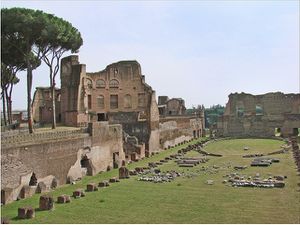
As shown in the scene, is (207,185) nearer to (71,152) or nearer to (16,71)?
(71,152)

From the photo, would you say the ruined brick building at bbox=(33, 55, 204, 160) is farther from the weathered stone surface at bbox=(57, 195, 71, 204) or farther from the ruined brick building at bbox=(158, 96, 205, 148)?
the weathered stone surface at bbox=(57, 195, 71, 204)

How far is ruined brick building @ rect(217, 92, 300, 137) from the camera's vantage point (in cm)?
4922

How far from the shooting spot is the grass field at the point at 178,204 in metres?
13.7

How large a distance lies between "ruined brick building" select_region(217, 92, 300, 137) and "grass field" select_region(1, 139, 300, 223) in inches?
1104

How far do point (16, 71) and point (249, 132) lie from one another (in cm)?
2980

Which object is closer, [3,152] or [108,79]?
[3,152]

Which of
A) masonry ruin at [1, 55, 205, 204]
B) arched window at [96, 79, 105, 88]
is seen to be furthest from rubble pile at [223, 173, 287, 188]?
arched window at [96, 79, 105, 88]

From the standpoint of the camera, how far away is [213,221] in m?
13.2

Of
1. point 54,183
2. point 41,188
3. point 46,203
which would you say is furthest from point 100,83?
point 46,203

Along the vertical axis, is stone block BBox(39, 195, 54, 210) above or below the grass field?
above

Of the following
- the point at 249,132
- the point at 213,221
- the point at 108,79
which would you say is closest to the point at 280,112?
the point at 249,132

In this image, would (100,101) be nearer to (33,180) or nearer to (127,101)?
(127,101)

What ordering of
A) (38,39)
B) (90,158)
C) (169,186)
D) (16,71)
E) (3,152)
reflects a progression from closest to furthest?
(3,152), (169,186), (90,158), (38,39), (16,71)

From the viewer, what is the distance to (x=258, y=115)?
50844 mm
